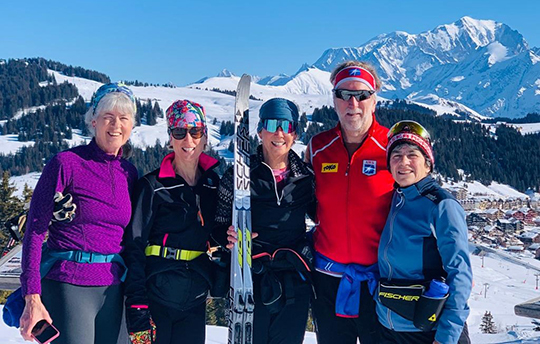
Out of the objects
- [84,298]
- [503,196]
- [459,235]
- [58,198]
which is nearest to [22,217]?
[58,198]

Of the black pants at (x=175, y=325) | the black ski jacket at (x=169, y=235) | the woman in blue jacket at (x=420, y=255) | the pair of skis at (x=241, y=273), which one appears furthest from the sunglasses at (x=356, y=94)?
the black pants at (x=175, y=325)

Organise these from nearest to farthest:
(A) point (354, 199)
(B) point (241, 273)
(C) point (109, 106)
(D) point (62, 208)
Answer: (D) point (62, 208) < (C) point (109, 106) < (A) point (354, 199) < (B) point (241, 273)

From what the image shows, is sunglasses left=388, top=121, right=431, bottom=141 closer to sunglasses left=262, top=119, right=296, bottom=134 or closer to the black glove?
sunglasses left=262, top=119, right=296, bottom=134

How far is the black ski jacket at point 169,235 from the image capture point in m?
3.02

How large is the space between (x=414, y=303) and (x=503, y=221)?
305ft

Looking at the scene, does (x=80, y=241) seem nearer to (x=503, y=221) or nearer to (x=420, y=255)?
(x=420, y=255)

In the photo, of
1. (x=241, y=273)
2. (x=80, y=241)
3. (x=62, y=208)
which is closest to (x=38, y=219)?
(x=62, y=208)

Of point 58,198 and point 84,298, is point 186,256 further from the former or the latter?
point 58,198

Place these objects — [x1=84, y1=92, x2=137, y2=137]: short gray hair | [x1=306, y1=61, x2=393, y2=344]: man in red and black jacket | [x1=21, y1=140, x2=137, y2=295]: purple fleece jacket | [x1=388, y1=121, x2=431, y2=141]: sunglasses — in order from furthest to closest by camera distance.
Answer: [x1=306, y1=61, x2=393, y2=344]: man in red and black jacket
[x1=84, y1=92, x2=137, y2=137]: short gray hair
[x1=388, y1=121, x2=431, y2=141]: sunglasses
[x1=21, y1=140, x2=137, y2=295]: purple fleece jacket

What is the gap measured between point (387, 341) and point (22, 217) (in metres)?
2.47

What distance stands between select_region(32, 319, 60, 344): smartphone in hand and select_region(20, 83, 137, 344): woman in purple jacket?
3 centimetres

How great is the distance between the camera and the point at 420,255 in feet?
8.86

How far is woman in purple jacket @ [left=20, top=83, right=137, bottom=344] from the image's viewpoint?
2.68 metres

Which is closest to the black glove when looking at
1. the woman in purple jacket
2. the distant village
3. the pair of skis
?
the woman in purple jacket
